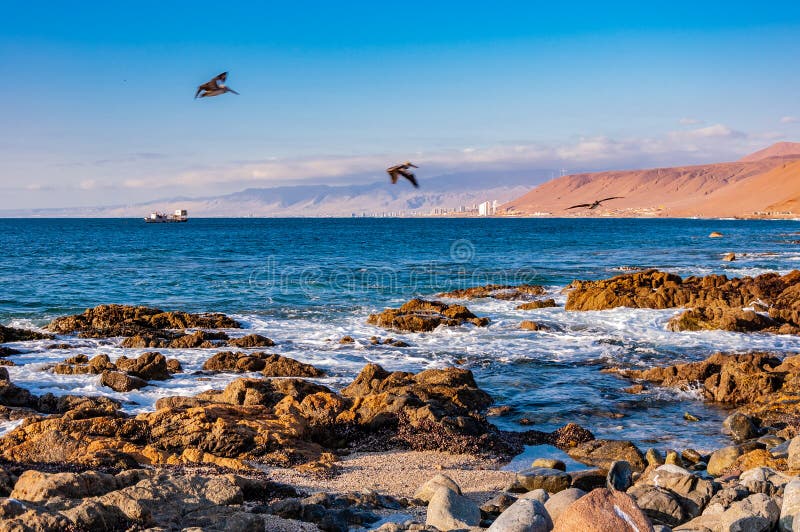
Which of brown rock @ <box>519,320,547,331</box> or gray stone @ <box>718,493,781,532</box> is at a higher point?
gray stone @ <box>718,493,781,532</box>

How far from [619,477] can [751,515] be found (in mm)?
2179

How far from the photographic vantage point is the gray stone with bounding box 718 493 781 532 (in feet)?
20.3

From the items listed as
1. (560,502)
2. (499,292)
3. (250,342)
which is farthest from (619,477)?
(499,292)

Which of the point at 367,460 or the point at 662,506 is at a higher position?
the point at 662,506

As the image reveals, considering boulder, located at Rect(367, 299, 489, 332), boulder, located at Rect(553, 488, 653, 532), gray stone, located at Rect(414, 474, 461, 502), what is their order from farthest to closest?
boulder, located at Rect(367, 299, 489, 332) < gray stone, located at Rect(414, 474, 461, 502) < boulder, located at Rect(553, 488, 653, 532)

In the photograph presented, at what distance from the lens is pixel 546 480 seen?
8.37 m

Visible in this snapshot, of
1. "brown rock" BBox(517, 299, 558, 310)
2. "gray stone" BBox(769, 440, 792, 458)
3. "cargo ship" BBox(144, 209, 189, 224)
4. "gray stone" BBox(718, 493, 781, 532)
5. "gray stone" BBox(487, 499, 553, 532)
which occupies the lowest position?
"gray stone" BBox(769, 440, 792, 458)

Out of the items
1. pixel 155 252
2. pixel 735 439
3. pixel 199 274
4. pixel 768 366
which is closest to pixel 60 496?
pixel 735 439

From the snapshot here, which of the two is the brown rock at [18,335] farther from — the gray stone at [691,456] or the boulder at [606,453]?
Result: the gray stone at [691,456]

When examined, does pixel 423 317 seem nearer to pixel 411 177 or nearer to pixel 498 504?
pixel 411 177

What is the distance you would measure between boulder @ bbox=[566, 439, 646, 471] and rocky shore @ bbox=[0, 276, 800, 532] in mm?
29

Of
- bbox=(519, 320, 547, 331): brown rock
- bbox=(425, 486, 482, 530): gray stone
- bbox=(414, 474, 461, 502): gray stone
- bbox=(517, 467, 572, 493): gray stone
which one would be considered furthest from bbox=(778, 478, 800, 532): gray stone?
bbox=(519, 320, 547, 331): brown rock

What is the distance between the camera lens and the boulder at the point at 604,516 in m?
5.19

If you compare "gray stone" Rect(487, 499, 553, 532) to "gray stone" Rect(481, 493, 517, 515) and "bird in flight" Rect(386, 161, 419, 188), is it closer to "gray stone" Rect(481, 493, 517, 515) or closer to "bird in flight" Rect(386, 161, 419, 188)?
"gray stone" Rect(481, 493, 517, 515)
